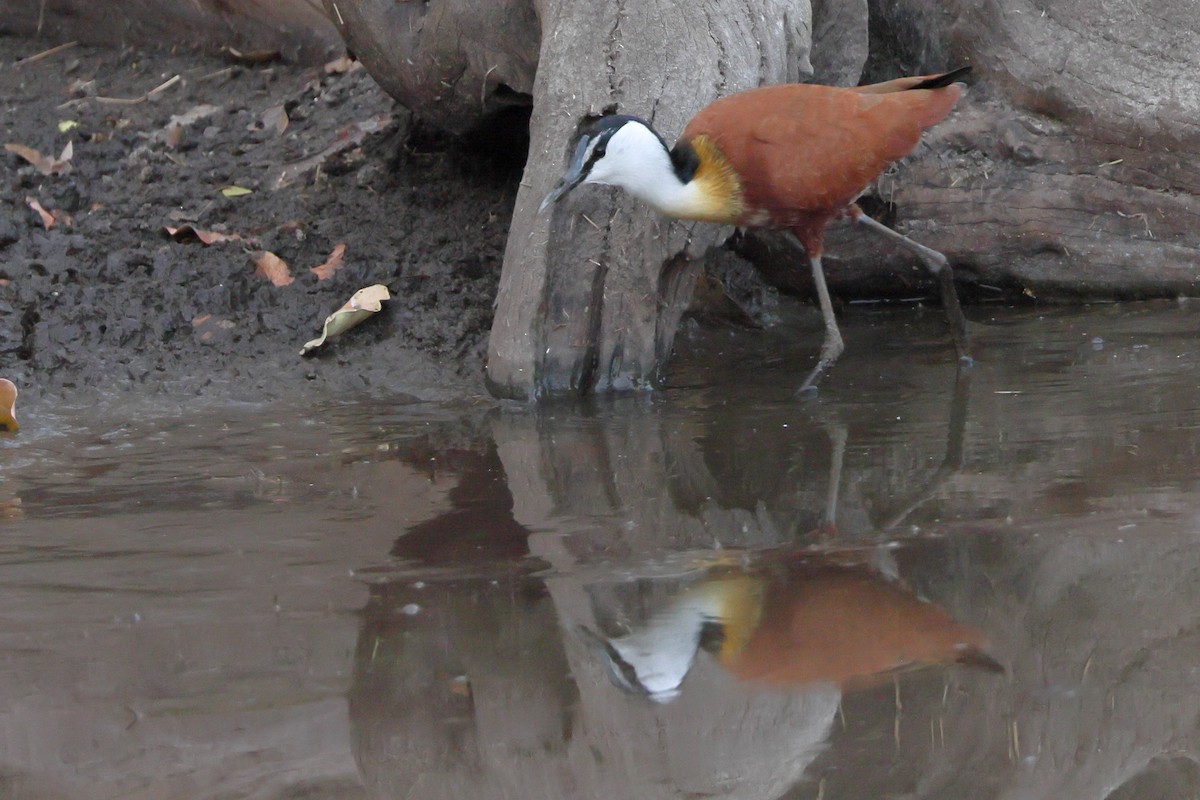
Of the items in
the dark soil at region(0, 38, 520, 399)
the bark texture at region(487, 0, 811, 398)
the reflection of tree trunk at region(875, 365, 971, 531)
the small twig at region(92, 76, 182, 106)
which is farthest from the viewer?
the small twig at region(92, 76, 182, 106)

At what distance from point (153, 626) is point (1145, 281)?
15.2ft

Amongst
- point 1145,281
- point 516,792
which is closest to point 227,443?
point 516,792

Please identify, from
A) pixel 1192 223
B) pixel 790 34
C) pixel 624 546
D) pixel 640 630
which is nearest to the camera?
pixel 640 630

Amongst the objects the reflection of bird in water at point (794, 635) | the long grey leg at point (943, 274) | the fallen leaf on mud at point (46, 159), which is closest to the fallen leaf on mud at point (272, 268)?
the fallen leaf on mud at point (46, 159)

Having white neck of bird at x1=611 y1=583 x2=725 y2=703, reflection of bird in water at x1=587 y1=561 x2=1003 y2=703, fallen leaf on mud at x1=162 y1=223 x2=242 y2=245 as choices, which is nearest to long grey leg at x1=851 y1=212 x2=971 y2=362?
reflection of bird in water at x1=587 y1=561 x2=1003 y2=703

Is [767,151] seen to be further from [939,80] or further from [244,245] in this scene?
[244,245]

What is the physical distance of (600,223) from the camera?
191 inches

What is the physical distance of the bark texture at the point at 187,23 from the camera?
315 inches

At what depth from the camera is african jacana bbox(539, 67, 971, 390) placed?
4.52 m

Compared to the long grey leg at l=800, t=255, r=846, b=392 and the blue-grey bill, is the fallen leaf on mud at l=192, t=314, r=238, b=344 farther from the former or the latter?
the long grey leg at l=800, t=255, r=846, b=392

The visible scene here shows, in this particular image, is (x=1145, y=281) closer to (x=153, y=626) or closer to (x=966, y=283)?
(x=966, y=283)

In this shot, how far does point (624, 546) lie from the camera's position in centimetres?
343

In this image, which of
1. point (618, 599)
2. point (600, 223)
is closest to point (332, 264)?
point (600, 223)

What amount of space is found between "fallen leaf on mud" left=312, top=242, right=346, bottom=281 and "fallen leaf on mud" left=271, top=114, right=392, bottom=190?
0.77 metres
